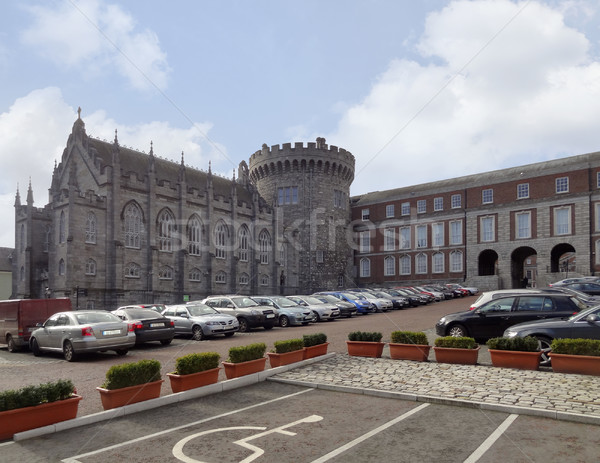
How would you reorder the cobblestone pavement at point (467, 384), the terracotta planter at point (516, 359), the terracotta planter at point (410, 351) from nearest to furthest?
1. the cobblestone pavement at point (467, 384)
2. the terracotta planter at point (516, 359)
3. the terracotta planter at point (410, 351)

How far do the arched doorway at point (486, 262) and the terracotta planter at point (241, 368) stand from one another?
50.7 metres

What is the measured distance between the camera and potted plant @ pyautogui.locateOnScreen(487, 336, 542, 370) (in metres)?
11.7

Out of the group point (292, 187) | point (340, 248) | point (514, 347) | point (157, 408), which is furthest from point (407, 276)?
point (157, 408)

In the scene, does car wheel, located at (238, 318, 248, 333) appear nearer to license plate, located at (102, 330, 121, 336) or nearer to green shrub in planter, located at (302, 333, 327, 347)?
license plate, located at (102, 330, 121, 336)

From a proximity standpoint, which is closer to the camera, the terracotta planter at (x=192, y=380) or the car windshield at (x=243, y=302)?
the terracotta planter at (x=192, y=380)

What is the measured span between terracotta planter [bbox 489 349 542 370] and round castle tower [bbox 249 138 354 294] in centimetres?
4864

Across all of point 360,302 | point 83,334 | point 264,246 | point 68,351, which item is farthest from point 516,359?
point 264,246

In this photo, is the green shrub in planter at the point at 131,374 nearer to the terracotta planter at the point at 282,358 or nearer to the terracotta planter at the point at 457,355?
the terracotta planter at the point at 282,358

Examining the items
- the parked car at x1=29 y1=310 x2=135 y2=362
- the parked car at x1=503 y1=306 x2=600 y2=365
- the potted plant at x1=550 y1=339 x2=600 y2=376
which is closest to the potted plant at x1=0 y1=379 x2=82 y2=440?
the parked car at x1=29 y1=310 x2=135 y2=362

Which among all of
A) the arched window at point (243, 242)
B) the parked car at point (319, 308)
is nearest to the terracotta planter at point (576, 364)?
the parked car at point (319, 308)

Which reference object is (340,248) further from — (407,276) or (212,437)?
(212,437)

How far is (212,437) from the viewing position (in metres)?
7.36

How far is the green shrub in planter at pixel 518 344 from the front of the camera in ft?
39.0

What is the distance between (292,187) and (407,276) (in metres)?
18.9
